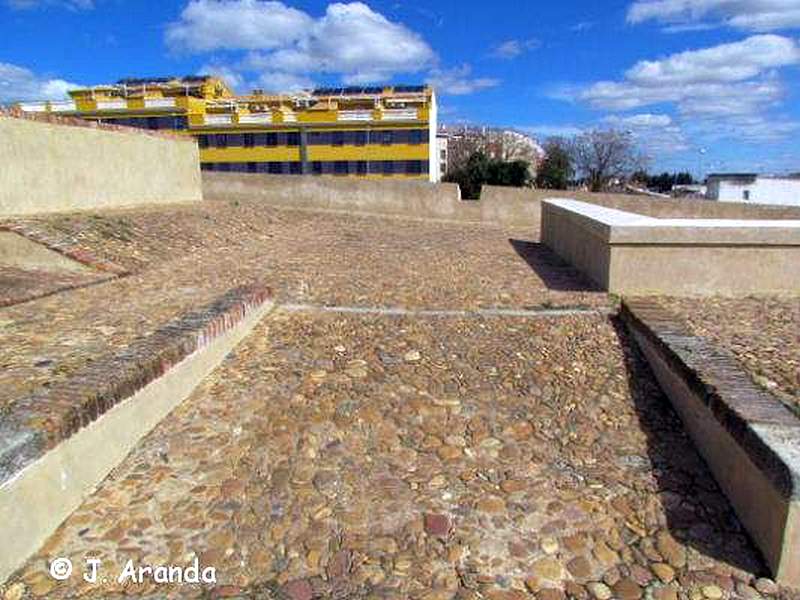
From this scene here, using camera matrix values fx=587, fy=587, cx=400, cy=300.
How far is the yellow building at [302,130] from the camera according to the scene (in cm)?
5588

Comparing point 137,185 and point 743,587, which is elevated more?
point 137,185

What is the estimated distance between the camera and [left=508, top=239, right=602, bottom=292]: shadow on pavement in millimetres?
6750

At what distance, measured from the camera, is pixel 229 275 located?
736 cm

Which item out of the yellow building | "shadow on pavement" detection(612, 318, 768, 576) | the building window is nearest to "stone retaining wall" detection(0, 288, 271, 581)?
"shadow on pavement" detection(612, 318, 768, 576)

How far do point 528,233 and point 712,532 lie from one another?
12.2 metres

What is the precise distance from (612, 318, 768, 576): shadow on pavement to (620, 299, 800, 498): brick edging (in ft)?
0.93

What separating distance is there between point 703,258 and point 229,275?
5.42 m

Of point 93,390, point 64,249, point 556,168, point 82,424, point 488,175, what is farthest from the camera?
point 556,168

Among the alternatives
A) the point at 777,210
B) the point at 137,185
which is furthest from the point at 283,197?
the point at 777,210

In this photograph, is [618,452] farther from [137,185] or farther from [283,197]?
[283,197]

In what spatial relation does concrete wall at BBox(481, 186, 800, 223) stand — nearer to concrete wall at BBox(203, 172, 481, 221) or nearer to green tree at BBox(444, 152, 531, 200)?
concrete wall at BBox(203, 172, 481, 221)

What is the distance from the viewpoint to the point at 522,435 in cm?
351

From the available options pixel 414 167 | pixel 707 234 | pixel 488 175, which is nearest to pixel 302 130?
pixel 414 167

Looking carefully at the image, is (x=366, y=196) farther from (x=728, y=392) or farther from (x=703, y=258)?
(x=728, y=392)
